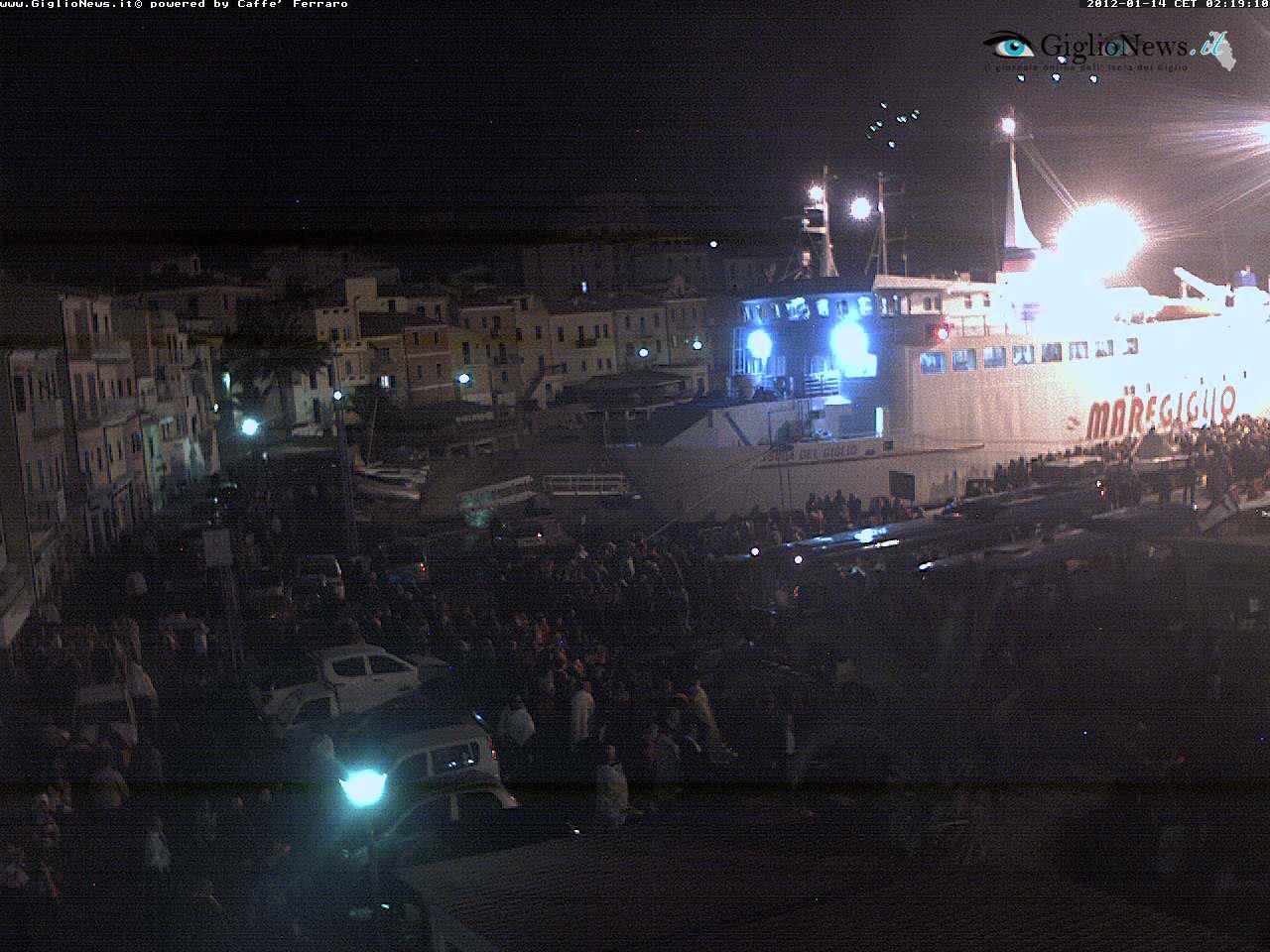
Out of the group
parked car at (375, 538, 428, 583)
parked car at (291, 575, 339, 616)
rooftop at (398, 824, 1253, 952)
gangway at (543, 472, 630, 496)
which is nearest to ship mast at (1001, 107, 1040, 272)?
gangway at (543, 472, 630, 496)

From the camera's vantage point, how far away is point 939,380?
18.1 ft

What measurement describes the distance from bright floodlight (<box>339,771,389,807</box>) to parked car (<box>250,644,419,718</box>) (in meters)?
0.66

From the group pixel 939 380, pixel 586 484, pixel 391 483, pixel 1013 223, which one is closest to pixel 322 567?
pixel 391 483

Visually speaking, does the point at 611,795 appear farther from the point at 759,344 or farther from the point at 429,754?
the point at 759,344

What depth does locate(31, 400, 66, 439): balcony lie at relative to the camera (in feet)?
11.9

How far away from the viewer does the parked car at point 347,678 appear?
255 centimetres

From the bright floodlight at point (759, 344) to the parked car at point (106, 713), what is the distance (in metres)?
4.63

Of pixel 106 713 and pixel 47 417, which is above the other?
pixel 47 417

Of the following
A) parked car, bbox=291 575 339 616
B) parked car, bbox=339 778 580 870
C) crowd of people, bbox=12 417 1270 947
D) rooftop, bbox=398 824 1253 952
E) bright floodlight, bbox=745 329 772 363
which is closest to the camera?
rooftop, bbox=398 824 1253 952

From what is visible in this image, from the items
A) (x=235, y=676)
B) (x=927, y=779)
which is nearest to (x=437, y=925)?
(x=927, y=779)

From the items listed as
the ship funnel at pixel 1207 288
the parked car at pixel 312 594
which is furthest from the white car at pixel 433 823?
the ship funnel at pixel 1207 288

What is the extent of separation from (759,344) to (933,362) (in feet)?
4.27

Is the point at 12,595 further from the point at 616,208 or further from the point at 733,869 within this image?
the point at 616,208

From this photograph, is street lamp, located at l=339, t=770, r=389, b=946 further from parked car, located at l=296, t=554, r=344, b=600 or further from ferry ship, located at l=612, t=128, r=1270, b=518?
ferry ship, located at l=612, t=128, r=1270, b=518
